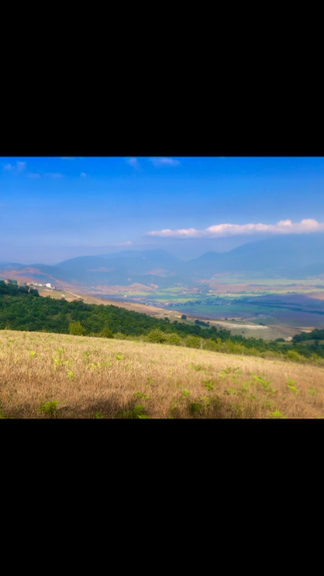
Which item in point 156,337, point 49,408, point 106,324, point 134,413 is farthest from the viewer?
point 106,324

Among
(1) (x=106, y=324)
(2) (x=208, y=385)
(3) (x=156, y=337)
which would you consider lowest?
(3) (x=156, y=337)

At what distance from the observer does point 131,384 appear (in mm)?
4203

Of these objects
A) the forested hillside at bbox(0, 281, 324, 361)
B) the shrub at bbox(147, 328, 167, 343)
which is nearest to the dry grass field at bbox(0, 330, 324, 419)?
the forested hillside at bbox(0, 281, 324, 361)

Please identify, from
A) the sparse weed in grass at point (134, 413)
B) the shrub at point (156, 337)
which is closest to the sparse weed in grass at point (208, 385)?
the sparse weed in grass at point (134, 413)

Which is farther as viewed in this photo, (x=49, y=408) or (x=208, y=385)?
(x=208, y=385)

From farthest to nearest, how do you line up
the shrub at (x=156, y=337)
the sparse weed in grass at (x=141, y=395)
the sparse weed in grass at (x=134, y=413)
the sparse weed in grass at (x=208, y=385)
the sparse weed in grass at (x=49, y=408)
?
the shrub at (x=156, y=337) → the sparse weed in grass at (x=208, y=385) → the sparse weed in grass at (x=141, y=395) → the sparse weed in grass at (x=134, y=413) → the sparse weed in grass at (x=49, y=408)

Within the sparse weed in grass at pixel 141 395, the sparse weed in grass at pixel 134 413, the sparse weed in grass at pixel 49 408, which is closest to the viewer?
the sparse weed in grass at pixel 49 408

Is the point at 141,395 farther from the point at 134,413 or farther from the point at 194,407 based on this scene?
the point at 194,407

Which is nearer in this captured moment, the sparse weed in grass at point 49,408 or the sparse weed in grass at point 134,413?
→ the sparse weed in grass at point 49,408

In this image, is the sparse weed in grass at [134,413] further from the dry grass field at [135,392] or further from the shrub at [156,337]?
the shrub at [156,337]

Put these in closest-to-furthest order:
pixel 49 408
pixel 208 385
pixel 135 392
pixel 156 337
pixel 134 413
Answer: pixel 49 408, pixel 134 413, pixel 135 392, pixel 208 385, pixel 156 337

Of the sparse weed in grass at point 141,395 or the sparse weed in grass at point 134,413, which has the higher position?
the sparse weed in grass at point 141,395

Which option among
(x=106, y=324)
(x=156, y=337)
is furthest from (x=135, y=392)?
(x=106, y=324)
